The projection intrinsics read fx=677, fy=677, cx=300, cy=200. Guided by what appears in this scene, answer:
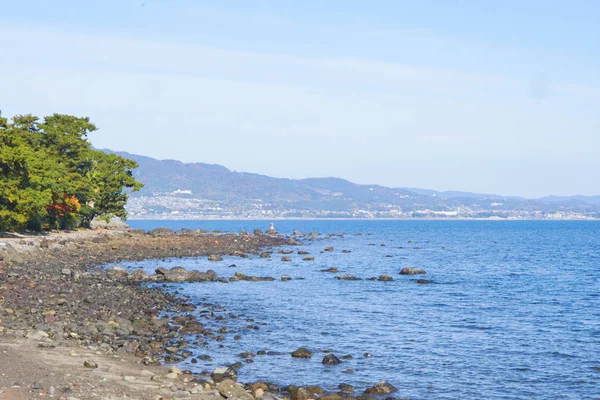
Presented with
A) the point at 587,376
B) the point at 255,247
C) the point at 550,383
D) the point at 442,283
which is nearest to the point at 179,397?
the point at 550,383

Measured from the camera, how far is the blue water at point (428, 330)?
1004 inches

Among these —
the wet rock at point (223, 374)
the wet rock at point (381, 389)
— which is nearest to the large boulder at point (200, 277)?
the wet rock at point (223, 374)

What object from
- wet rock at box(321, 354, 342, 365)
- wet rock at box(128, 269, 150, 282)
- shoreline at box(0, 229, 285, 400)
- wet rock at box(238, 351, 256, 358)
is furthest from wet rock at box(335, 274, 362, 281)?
wet rock at box(321, 354, 342, 365)

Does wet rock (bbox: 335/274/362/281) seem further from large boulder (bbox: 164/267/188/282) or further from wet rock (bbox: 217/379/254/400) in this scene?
wet rock (bbox: 217/379/254/400)

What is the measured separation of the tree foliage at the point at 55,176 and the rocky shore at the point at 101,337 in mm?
5616

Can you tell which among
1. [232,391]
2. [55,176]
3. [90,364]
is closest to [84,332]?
[90,364]

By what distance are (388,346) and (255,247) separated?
69.8m

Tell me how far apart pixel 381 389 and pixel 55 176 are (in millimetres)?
54200

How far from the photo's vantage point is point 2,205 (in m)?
61.2

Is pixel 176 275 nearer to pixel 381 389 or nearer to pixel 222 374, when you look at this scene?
pixel 222 374

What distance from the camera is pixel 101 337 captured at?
28391 mm

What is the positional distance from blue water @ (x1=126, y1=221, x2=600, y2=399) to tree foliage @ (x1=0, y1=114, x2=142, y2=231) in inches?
462

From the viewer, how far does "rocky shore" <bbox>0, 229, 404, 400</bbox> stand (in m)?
19.9

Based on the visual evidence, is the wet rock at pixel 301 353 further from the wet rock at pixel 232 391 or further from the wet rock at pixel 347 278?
the wet rock at pixel 347 278
